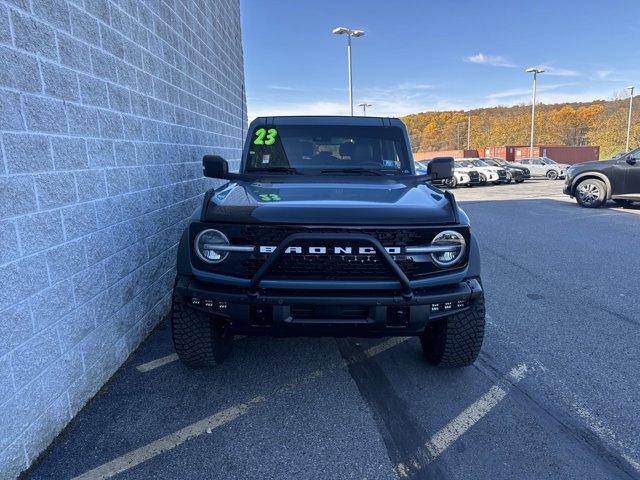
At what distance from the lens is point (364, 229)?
8.25ft

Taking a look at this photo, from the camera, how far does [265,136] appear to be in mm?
4062

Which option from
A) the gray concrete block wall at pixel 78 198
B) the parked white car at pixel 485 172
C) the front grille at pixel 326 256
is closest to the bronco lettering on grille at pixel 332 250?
the front grille at pixel 326 256

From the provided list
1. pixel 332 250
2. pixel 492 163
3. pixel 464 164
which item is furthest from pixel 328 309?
pixel 492 163

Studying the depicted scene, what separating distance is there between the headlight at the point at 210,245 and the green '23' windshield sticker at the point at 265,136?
1632 millimetres

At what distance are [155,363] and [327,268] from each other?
173 centimetres

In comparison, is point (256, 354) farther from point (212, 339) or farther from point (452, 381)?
point (452, 381)

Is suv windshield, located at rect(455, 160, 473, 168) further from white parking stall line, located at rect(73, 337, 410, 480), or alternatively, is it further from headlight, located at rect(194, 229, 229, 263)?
headlight, located at rect(194, 229, 229, 263)

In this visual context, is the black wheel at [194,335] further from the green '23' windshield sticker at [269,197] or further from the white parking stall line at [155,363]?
the green '23' windshield sticker at [269,197]

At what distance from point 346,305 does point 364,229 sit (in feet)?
1.46

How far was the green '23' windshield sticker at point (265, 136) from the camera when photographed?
13.2 ft

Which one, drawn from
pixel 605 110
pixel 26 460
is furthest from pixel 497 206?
pixel 605 110

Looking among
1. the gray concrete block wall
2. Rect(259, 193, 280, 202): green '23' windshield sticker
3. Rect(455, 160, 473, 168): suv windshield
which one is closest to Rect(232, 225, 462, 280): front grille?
Rect(259, 193, 280, 202): green '23' windshield sticker

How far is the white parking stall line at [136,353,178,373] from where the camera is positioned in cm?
327

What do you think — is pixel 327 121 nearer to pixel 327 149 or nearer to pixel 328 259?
pixel 327 149
